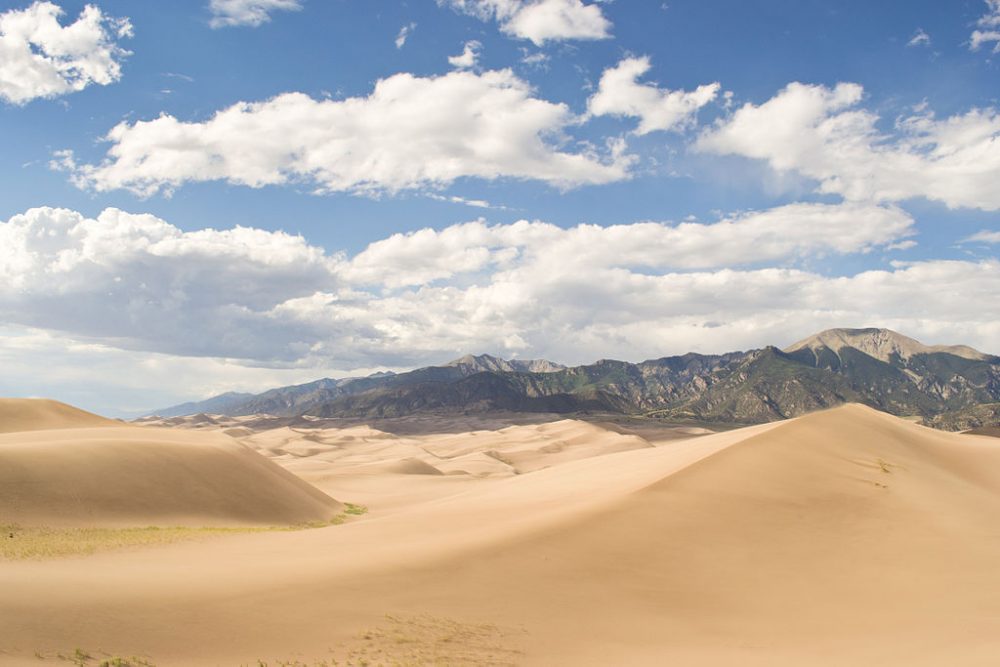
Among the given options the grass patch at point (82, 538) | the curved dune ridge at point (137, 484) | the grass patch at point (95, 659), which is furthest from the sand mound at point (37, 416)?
the grass patch at point (95, 659)

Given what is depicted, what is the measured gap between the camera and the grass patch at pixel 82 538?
78.8 feet

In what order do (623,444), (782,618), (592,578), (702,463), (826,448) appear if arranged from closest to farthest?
(782,618), (592,578), (702,463), (826,448), (623,444)

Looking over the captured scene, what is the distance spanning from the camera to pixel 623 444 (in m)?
128

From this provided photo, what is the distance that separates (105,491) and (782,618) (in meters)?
34.2

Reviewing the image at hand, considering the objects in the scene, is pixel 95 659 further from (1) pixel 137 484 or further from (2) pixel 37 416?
(2) pixel 37 416

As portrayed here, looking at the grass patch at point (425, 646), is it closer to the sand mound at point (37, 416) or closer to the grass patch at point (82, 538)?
the grass patch at point (82, 538)

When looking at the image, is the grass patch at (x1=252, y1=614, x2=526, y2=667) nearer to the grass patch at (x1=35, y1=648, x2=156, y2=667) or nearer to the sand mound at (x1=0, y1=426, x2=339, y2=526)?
the grass patch at (x1=35, y1=648, x2=156, y2=667)

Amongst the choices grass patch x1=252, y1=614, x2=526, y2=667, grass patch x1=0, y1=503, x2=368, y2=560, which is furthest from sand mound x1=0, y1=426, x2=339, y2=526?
grass patch x1=252, y1=614, x2=526, y2=667

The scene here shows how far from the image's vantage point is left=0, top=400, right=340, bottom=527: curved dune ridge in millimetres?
33812

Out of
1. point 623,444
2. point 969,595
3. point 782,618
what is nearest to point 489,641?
point 782,618

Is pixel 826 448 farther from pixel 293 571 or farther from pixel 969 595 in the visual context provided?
pixel 293 571

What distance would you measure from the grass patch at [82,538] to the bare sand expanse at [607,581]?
71.9 inches

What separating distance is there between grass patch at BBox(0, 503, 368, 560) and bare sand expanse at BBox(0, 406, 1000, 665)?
183 centimetres

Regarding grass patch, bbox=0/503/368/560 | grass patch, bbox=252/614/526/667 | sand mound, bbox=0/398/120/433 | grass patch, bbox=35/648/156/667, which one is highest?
sand mound, bbox=0/398/120/433
